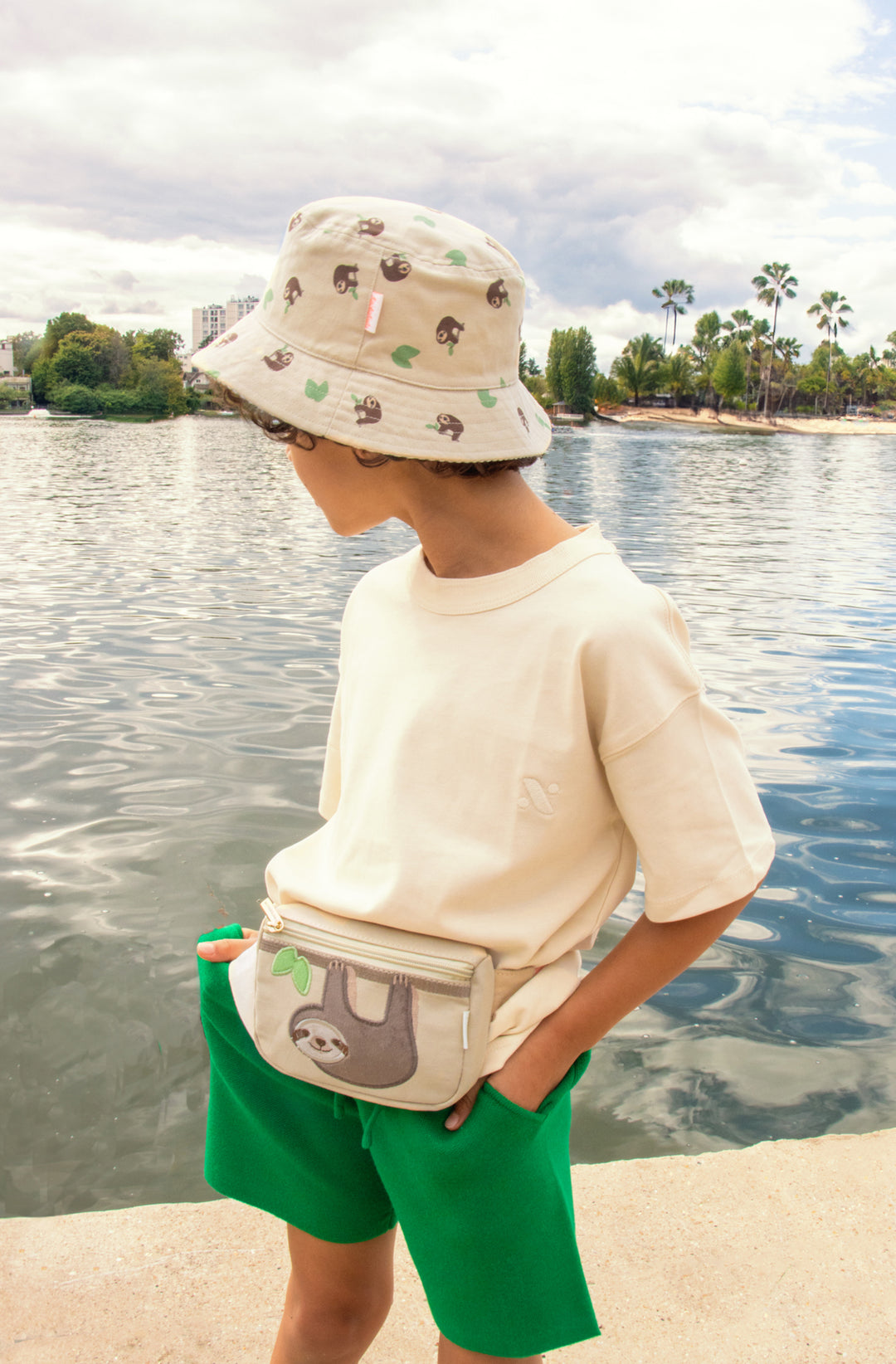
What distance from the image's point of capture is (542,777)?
117 cm

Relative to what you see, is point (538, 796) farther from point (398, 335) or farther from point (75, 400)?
point (75, 400)

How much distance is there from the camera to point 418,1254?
1215mm

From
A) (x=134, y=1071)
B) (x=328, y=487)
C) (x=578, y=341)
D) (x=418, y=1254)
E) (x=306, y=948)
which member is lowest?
(x=134, y=1071)

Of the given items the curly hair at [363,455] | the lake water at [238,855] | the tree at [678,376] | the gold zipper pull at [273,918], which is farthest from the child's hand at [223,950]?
the tree at [678,376]

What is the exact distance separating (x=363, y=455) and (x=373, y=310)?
0.54ft

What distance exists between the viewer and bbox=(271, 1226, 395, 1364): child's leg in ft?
4.64

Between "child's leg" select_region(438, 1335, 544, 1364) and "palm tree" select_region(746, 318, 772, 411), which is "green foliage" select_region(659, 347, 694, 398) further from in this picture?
"child's leg" select_region(438, 1335, 544, 1364)

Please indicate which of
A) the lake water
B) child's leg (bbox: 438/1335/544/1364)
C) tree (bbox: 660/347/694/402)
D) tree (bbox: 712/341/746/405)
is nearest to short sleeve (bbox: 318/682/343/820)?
child's leg (bbox: 438/1335/544/1364)

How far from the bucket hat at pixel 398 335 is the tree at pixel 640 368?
412 feet

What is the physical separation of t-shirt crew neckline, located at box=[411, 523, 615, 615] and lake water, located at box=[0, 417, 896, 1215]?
80.7 inches

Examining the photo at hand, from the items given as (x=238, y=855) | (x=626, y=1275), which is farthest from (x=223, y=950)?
(x=238, y=855)

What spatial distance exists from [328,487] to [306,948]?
560 millimetres

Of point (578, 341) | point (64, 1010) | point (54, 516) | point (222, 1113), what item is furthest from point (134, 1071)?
point (578, 341)

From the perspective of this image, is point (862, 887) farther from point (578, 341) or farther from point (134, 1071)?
point (578, 341)
